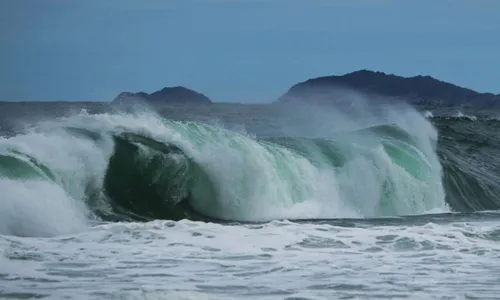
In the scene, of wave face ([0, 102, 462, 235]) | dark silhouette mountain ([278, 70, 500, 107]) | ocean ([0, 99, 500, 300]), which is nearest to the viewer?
ocean ([0, 99, 500, 300])

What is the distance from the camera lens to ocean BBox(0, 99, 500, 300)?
9.80 m

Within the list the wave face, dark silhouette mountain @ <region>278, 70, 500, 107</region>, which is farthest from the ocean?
dark silhouette mountain @ <region>278, 70, 500, 107</region>

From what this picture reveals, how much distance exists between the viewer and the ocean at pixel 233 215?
9805 mm

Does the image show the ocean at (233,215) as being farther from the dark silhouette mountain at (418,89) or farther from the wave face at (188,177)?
the dark silhouette mountain at (418,89)

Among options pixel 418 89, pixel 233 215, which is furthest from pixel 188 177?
pixel 418 89

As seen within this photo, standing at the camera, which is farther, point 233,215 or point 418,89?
point 418,89

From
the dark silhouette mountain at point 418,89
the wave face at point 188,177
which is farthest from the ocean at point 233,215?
the dark silhouette mountain at point 418,89

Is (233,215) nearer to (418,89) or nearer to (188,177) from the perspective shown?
(188,177)

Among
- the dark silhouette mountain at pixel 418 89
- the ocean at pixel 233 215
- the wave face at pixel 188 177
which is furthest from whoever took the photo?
the dark silhouette mountain at pixel 418 89

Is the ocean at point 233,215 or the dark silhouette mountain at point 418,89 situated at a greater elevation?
the dark silhouette mountain at point 418,89

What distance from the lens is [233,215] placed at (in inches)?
648

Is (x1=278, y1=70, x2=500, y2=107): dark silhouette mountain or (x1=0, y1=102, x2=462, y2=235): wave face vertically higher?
(x1=278, y1=70, x2=500, y2=107): dark silhouette mountain

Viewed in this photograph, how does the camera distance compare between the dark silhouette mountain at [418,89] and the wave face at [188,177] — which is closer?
the wave face at [188,177]

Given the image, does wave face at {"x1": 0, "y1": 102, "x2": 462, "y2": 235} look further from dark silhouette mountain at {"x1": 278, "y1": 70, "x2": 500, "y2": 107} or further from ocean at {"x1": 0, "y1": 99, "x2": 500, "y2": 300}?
dark silhouette mountain at {"x1": 278, "y1": 70, "x2": 500, "y2": 107}
